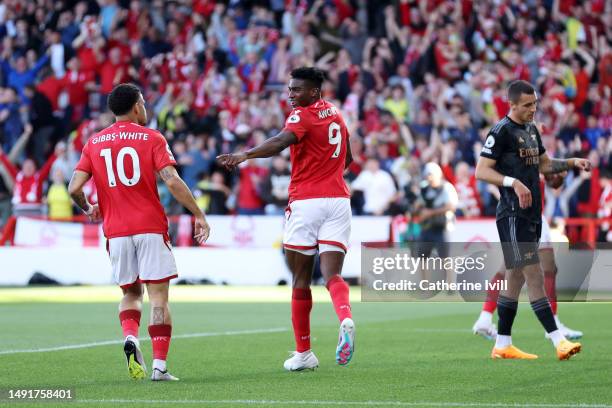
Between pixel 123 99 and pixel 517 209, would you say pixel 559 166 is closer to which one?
pixel 517 209

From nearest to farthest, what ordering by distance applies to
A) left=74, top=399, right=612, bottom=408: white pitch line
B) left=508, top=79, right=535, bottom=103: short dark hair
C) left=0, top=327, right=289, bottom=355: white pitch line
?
left=74, top=399, right=612, bottom=408: white pitch line < left=508, top=79, right=535, bottom=103: short dark hair < left=0, top=327, right=289, bottom=355: white pitch line

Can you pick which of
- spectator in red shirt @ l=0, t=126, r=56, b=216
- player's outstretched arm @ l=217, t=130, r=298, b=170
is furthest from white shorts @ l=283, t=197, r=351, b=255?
spectator in red shirt @ l=0, t=126, r=56, b=216

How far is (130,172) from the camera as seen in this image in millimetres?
9547

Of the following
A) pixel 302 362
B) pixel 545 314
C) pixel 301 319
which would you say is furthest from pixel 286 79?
pixel 302 362

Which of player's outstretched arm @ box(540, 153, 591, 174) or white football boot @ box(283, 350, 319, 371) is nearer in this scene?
white football boot @ box(283, 350, 319, 371)

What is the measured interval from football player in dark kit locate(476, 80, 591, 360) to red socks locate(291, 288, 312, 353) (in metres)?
1.88

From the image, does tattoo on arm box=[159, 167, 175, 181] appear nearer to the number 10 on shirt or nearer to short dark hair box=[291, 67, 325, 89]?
the number 10 on shirt

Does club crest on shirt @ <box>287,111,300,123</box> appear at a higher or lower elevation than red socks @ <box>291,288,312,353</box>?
higher

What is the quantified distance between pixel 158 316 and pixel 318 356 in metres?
2.36

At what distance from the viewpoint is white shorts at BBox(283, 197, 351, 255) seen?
10320mm

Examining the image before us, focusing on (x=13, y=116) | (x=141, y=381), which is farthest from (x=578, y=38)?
(x=141, y=381)

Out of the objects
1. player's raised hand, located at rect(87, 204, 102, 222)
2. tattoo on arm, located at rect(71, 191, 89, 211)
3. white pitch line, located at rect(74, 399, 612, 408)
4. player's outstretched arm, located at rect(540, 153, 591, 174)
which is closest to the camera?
white pitch line, located at rect(74, 399, 612, 408)

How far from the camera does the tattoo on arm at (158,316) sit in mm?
9562

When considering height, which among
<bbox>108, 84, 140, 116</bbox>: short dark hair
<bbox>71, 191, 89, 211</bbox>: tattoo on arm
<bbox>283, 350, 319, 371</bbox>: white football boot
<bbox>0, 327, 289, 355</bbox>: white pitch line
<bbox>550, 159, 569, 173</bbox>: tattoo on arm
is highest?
<bbox>108, 84, 140, 116</bbox>: short dark hair
